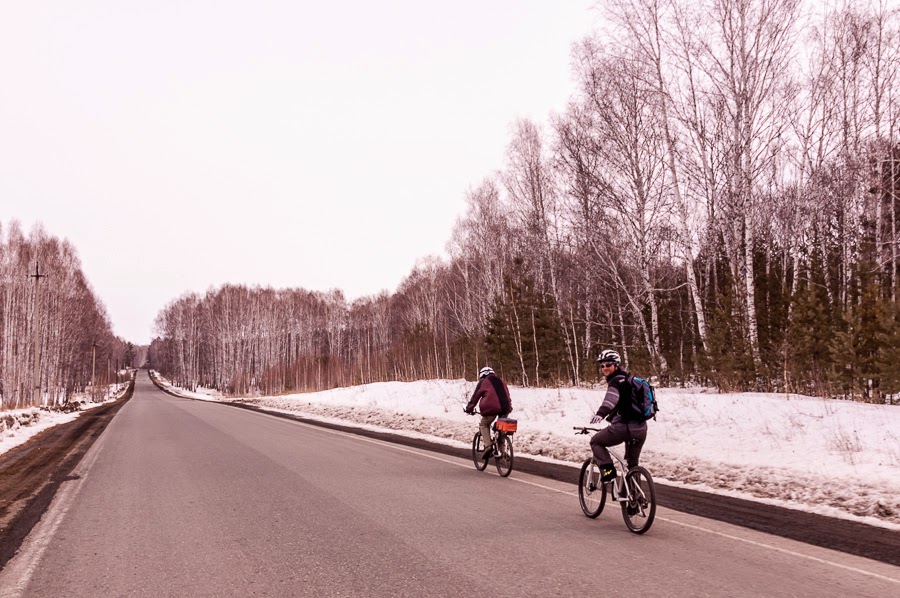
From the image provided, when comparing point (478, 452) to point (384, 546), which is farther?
point (478, 452)

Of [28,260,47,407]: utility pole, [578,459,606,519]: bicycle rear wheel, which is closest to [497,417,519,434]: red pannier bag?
[578,459,606,519]: bicycle rear wheel

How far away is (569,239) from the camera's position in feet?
96.0

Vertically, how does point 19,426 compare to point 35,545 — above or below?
below

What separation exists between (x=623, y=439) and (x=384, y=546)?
2.80 metres

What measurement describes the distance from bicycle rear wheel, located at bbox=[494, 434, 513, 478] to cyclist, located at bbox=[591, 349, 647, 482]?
359 cm

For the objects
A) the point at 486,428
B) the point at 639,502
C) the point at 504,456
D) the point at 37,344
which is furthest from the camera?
the point at 37,344

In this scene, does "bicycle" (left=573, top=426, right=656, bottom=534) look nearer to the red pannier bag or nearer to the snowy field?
the snowy field

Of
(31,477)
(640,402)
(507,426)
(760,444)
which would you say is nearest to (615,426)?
(640,402)

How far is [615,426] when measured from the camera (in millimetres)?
6809

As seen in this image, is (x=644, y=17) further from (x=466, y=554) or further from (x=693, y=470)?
(x=466, y=554)

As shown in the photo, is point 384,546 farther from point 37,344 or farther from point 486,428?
point 37,344

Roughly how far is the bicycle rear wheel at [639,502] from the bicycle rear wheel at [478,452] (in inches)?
188

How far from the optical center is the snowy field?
8.27 metres

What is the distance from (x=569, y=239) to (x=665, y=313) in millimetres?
6304
